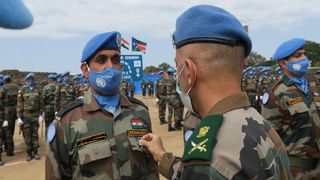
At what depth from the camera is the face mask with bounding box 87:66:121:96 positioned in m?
3.09

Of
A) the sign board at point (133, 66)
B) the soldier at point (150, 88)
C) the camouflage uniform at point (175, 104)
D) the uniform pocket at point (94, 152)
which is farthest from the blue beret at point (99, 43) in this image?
the soldier at point (150, 88)

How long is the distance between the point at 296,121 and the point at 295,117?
38 mm

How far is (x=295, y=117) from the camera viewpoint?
13.5 feet

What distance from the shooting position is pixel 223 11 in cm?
169

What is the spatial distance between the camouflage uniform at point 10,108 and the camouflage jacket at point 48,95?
138cm

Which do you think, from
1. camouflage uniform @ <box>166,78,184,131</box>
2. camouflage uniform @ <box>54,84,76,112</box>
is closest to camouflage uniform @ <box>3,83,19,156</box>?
camouflage uniform @ <box>54,84,76,112</box>

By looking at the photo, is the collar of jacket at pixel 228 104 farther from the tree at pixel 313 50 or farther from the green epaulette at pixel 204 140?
the tree at pixel 313 50

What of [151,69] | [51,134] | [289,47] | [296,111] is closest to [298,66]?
[289,47]

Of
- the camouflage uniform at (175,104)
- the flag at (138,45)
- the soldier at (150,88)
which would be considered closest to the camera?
the camouflage uniform at (175,104)

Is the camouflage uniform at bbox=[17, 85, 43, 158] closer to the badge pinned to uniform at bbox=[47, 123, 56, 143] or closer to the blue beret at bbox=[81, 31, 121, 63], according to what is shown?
the blue beret at bbox=[81, 31, 121, 63]

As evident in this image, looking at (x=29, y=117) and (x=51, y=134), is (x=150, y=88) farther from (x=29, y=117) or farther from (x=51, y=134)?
(x=51, y=134)

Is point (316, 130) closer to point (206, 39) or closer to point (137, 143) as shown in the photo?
point (137, 143)

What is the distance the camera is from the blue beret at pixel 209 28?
162 cm

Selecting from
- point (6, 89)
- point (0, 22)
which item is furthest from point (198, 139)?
point (6, 89)
